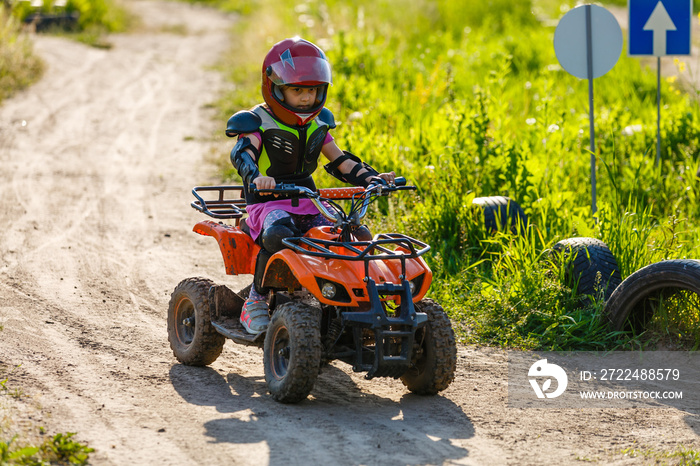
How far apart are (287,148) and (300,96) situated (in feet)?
1.16

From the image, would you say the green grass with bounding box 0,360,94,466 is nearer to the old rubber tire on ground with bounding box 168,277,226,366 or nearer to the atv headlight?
the old rubber tire on ground with bounding box 168,277,226,366

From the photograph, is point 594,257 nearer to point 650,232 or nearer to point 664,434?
point 650,232

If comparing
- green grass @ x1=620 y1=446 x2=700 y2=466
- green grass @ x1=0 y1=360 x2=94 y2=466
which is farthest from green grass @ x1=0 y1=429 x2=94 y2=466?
green grass @ x1=620 y1=446 x2=700 y2=466

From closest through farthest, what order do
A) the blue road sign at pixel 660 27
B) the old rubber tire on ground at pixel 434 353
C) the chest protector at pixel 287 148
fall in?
the old rubber tire on ground at pixel 434 353
the chest protector at pixel 287 148
the blue road sign at pixel 660 27

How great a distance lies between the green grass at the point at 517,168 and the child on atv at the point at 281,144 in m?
1.78

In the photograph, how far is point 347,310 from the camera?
200 inches

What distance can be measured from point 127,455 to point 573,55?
5.49 m

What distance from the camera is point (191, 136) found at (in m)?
13.3

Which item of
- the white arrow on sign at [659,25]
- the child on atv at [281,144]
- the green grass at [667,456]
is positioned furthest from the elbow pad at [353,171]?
the white arrow on sign at [659,25]

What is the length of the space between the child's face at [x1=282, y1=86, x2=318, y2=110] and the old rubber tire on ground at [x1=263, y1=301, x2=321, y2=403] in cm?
127

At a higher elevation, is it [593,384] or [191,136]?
[191,136]

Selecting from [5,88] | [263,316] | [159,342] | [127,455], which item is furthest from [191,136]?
[127,455]

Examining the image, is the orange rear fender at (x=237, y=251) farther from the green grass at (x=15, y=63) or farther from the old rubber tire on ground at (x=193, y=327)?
the green grass at (x=15, y=63)

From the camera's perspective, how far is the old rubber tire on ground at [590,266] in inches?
259
